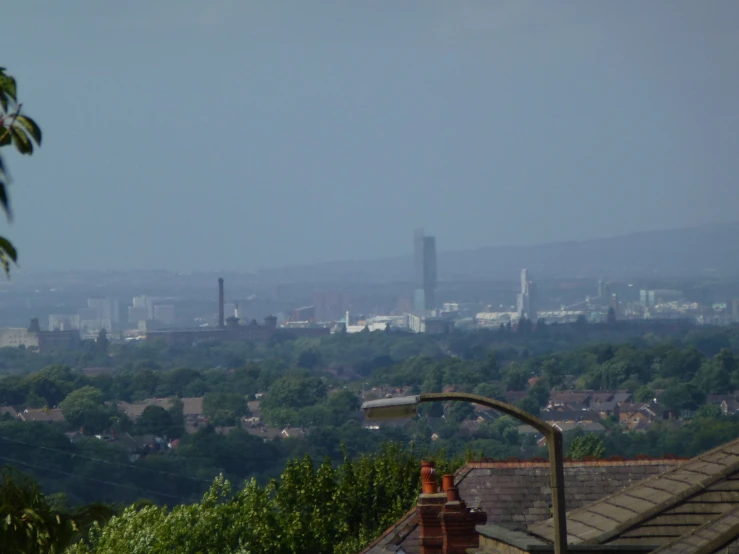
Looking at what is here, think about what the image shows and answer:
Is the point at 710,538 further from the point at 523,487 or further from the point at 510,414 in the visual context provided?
the point at 523,487

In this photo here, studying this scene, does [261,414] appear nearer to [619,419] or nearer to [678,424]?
[619,419]

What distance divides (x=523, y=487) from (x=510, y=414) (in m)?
11.0

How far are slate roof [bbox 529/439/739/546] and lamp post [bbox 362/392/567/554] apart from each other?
5.01 feet

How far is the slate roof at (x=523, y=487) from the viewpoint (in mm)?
20500

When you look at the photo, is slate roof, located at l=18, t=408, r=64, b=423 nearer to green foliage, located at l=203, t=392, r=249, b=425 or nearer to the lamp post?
green foliage, located at l=203, t=392, r=249, b=425

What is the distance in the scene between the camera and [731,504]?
41.1 feet

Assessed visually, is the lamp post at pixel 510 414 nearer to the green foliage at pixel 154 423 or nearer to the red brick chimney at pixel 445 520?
the red brick chimney at pixel 445 520

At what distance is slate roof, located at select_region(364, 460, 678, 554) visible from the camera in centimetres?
2050

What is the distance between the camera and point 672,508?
12.8m

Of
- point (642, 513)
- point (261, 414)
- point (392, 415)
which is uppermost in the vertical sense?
point (392, 415)

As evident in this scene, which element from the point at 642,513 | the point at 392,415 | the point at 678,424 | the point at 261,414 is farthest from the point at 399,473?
the point at 261,414

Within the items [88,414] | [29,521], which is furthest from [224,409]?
[29,521]

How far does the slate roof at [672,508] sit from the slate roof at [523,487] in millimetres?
6223

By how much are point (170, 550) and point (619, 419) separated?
14624cm
